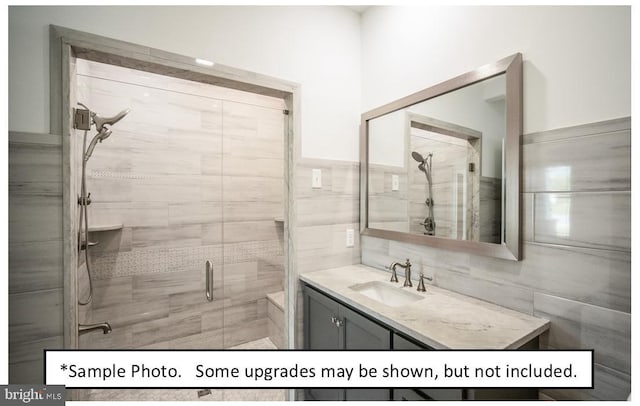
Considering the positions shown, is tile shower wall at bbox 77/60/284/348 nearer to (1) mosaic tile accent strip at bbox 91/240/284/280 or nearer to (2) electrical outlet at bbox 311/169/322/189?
(1) mosaic tile accent strip at bbox 91/240/284/280

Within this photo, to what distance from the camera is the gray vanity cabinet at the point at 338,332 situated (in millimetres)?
1095

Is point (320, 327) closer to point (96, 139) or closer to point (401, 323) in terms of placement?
point (401, 323)

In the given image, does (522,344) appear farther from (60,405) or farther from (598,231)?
(60,405)

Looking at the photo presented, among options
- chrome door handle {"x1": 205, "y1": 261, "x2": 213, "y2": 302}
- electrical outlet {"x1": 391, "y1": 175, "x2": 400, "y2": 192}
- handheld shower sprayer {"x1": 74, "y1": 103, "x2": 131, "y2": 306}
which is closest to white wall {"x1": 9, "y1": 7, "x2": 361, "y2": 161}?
handheld shower sprayer {"x1": 74, "y1": 103, "x2": 131, "y2": 306}

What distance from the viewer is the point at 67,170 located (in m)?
1.06

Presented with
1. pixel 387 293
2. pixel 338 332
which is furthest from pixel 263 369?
pixel 387 293

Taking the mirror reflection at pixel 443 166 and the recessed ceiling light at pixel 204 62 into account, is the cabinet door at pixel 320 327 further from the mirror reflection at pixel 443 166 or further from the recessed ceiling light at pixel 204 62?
the recessed ceiling light at pixel 204 62

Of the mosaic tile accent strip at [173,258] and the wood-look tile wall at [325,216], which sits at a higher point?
the wood-look tile wall at [325,216]

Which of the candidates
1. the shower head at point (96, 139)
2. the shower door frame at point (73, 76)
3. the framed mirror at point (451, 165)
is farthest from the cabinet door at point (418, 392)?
the shower head at point (96, 139)

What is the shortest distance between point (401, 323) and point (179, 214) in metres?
1.79

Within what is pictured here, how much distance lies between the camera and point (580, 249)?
933 mm

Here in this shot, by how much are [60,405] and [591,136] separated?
197 cm

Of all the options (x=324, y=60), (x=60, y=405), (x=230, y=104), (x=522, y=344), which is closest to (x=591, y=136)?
(x=522, y=344)

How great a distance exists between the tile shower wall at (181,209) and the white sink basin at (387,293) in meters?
1.20
